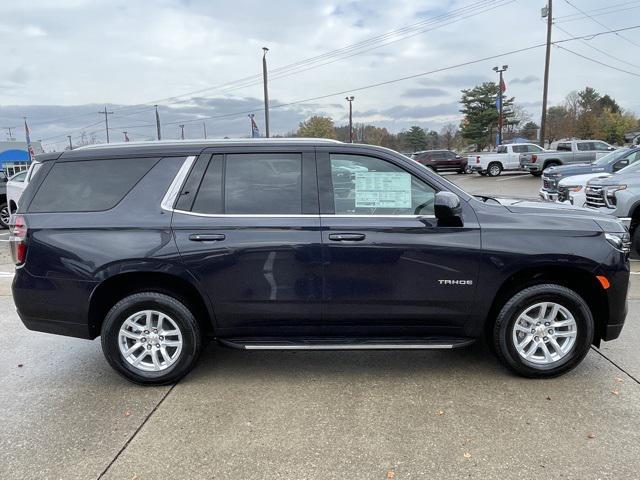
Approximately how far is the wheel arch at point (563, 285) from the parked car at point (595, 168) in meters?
8.63

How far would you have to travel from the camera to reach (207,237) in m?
3.67

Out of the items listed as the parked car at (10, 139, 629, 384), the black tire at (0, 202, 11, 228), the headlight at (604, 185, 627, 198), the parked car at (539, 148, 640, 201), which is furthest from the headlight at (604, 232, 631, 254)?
the black tire at (0, 202, 11, 228)

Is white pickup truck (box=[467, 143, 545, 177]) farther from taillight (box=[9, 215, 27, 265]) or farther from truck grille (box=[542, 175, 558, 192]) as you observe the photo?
taillight (box=[9, 215, 27, 265])

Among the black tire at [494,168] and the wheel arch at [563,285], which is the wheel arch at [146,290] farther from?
the black tire at [494,168]

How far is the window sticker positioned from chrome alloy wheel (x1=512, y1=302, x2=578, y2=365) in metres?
1.28

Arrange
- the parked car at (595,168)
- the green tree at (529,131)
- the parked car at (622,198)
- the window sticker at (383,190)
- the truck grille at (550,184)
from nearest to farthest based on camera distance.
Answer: the window sticker at (383,190) < the parked car at (622,198) < the parked car at (595,168) < the truck grille at (550,184) < the green tree at (529,131)

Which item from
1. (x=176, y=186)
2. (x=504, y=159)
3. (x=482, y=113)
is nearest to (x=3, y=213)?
(x=176, y=186)

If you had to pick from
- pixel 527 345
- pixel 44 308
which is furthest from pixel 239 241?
pixel 527 345

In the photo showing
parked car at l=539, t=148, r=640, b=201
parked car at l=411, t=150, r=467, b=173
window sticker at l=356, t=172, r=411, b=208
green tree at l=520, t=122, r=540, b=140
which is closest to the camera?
window sticker at l=356, t=172, r=411, b=208

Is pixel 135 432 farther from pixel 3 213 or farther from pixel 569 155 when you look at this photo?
pixel 569 155

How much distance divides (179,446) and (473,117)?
6603cm

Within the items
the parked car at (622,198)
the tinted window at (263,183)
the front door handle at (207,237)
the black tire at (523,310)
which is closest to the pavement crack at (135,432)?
the front door handle at (207,237)

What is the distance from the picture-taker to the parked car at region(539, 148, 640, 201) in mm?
12219

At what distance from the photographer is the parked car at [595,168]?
1222 centimetres
